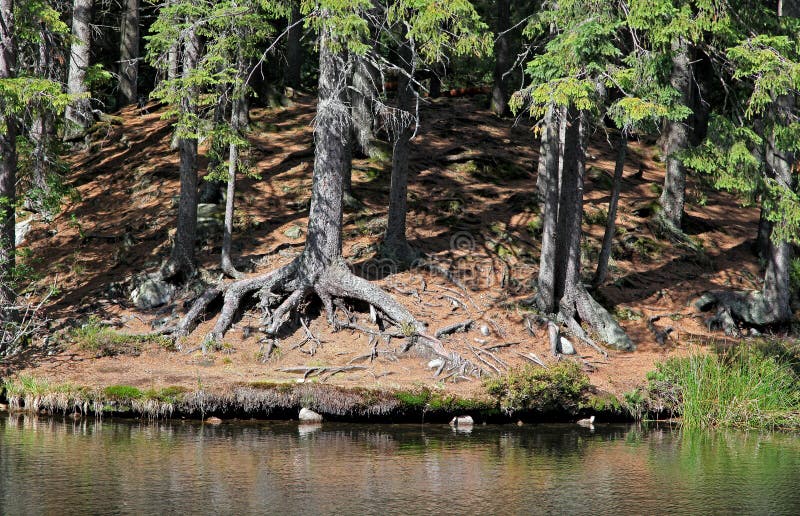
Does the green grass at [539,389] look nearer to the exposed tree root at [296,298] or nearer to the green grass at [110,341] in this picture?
the exposed tree root at [296,298]

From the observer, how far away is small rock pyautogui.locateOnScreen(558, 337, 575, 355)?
1705 cm

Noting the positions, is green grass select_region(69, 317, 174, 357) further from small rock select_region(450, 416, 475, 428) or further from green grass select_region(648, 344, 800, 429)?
green grass select_region(648, 344, 800, 429)

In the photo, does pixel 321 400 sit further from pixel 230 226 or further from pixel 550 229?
pixel 550 229

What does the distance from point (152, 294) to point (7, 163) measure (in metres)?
3.91

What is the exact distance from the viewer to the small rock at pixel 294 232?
20409 mm

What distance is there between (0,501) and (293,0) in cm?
1223

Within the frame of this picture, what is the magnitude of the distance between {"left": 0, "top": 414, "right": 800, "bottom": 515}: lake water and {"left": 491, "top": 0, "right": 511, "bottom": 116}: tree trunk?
17243mm

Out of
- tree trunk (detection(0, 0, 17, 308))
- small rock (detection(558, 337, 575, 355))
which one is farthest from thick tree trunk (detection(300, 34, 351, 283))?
tree trunk (detection(0, 0, 17, 308))

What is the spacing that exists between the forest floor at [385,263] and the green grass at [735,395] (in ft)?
3.71

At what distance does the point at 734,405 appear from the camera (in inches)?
577

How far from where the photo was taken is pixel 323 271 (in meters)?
17.6

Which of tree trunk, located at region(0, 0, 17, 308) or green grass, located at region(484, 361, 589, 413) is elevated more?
tree trunk, located at region(0, 0, 17, 308)

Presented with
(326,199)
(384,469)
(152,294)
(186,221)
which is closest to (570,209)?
(326,199)

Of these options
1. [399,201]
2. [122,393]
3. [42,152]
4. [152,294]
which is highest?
[42,152]
